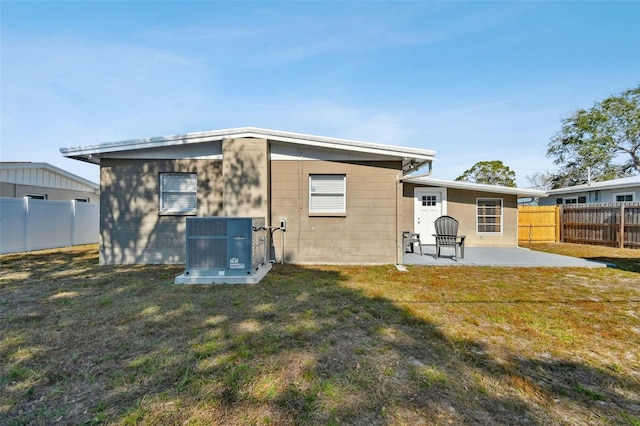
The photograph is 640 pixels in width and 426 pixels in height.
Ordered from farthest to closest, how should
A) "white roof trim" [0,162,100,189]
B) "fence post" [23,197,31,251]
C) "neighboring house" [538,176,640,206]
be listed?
"neighboring house" [538,176,640,206], "white roof trim" [0,162,100,189], "fence post" [23,197,31,251]

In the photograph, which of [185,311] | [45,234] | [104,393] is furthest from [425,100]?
[45,234]

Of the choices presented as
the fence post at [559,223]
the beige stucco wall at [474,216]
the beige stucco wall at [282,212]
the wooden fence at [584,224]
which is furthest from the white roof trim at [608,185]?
the beige stucco wall at [282,212]

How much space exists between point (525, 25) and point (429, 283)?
27.0ft

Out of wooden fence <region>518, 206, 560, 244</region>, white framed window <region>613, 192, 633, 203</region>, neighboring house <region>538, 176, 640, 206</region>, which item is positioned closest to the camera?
neighboring house <region>538, 176, 640, 206</region>

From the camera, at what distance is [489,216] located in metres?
11.8

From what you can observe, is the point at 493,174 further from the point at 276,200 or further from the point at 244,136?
the point at 244,136

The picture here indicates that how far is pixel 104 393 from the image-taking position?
83.0 inches

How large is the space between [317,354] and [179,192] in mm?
6305

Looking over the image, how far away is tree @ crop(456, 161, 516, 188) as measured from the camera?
29.5m

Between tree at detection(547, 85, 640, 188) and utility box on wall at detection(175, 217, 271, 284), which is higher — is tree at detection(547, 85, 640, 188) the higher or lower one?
the higher one

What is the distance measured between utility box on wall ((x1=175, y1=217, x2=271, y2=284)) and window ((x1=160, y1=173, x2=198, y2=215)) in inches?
93.0

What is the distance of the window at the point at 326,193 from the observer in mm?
7594

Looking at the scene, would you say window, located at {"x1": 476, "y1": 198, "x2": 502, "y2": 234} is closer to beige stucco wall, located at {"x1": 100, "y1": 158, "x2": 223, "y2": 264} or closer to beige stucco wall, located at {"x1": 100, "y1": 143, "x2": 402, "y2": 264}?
beige stucco wall, located at {"x1": 100, "y1": 143, "x2": 402, "y2": 264}

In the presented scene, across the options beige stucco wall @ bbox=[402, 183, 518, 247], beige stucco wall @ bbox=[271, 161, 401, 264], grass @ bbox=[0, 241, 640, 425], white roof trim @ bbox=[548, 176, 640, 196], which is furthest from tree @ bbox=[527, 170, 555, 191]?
grass @ bbox=[0, 241, 640, 425]
